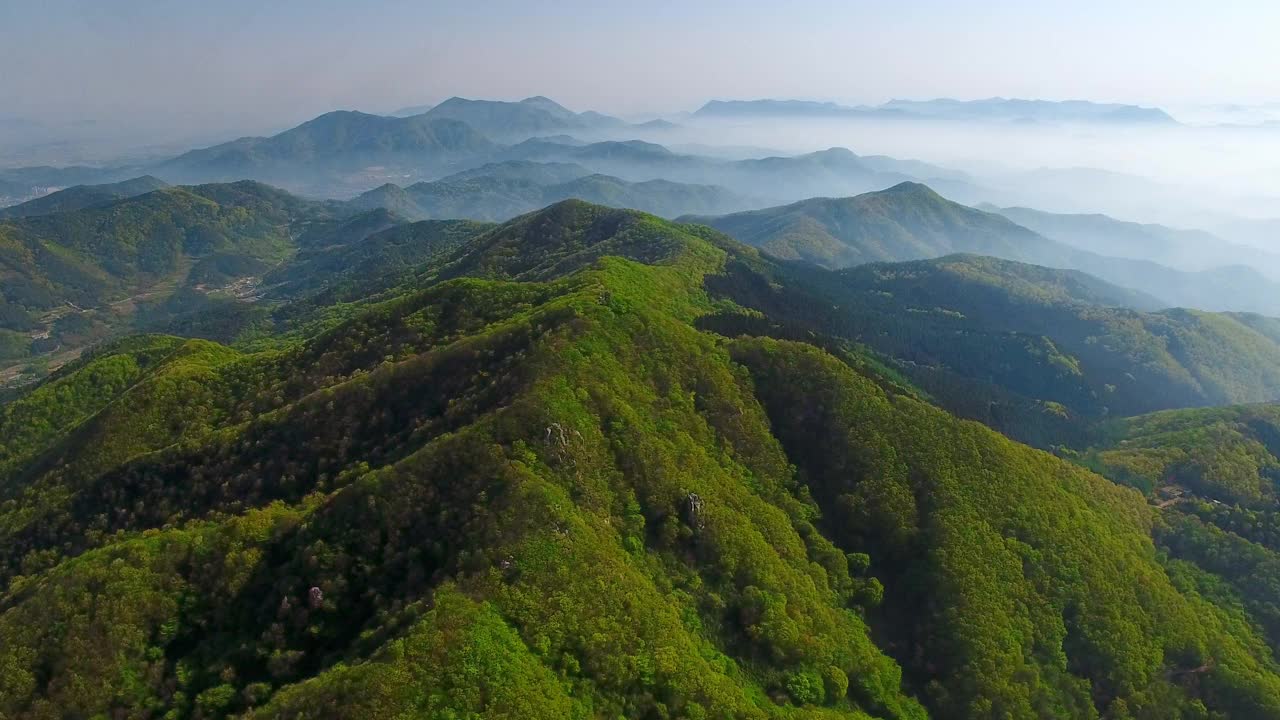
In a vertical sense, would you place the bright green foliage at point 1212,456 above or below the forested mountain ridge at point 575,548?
below

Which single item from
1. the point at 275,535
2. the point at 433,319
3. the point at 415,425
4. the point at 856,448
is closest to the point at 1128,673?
the point at 856,448

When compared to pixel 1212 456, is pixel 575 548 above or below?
above

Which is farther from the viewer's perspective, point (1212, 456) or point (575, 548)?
point (1212, 456)

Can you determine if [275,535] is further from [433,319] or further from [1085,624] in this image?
[1085,624]

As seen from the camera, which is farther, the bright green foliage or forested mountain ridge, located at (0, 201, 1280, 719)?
the bright green foliage

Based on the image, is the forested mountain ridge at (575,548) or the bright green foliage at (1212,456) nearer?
the forested mountain ridge at (575,548)

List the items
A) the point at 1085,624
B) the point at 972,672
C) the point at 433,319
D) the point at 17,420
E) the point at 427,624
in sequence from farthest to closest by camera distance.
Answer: the point at 17,420 → the point at 433,319 → the point at 1085,624 → the point at 972,672 → the point at 427,624

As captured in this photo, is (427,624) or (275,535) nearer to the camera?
(427,624)

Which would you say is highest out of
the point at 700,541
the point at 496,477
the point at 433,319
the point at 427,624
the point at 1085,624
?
the point at 433,319
